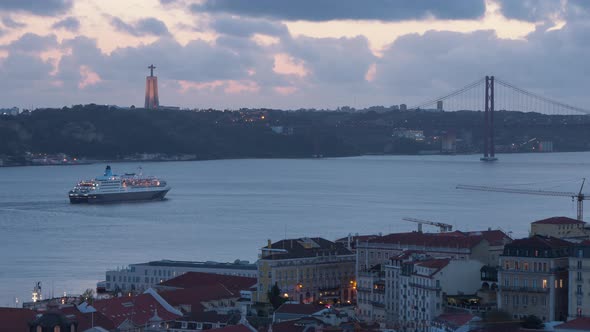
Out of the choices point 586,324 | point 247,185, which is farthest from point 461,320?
point 247,185

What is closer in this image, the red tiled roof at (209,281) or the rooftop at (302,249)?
the rooftop at (302,249)

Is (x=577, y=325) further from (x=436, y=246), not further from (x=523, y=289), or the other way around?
(x=436, y=246)

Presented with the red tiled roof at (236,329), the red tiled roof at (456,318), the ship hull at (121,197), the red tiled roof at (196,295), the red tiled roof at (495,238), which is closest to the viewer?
the red tiled roof at (236,329)

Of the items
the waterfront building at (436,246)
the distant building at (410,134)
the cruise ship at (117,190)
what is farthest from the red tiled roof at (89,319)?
the distant building at (410,134)

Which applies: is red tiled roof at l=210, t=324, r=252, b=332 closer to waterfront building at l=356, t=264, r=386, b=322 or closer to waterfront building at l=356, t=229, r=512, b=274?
waterfront building at l=356, t=264, r=386, b=322

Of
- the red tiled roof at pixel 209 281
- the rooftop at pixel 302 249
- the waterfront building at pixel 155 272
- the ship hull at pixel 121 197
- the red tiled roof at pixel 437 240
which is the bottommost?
the ship hull at pixel 121 197

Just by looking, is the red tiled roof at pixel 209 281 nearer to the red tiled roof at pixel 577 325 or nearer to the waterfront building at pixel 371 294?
the waterfront building at pixel 371 294

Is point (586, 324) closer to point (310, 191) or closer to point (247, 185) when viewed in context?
point (310, 191)

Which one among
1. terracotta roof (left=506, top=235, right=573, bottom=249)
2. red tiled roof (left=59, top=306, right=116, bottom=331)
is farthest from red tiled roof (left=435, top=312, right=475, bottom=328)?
red tiled roof (left=59, top=306, right=116, bottom=331)
